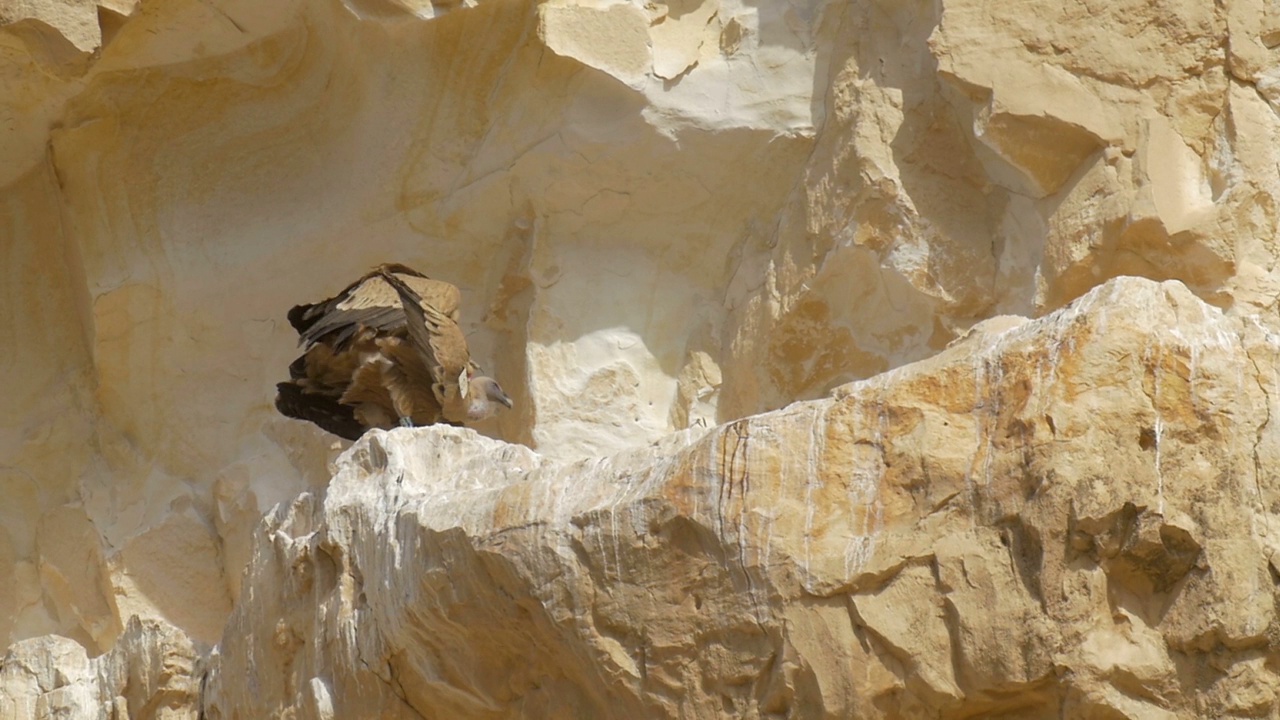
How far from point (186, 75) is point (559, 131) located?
171 centimetres

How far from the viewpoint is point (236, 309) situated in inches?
285

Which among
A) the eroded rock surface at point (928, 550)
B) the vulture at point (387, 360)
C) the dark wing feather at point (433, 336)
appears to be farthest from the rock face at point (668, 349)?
the dark wing feather at point (433, 336)

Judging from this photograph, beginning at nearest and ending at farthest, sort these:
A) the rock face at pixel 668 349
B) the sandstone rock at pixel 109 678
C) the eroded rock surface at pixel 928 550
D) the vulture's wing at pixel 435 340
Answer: the eroded rock surface at pixel 928 550 < the rock face at pixel 668 349 < the sandstone rock at pixel 109 678 < the vulture's wing at pixel 435 340

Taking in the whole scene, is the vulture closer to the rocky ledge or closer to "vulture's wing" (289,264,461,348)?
"vulture's wing" (289,264,461,348)

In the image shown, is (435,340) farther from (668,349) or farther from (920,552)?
(920,552)

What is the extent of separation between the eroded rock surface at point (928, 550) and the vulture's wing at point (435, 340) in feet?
5.69

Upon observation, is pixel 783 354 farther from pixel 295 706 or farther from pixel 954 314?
pixel 295 706

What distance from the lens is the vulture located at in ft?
19.7

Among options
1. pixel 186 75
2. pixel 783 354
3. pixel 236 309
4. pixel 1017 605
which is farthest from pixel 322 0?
pixel 1017 605

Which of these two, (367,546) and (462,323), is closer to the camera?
(367,546)

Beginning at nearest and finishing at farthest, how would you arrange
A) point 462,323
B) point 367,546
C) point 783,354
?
point 367,546 → point 783,354 → point 462,323

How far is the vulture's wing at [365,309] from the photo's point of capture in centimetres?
600

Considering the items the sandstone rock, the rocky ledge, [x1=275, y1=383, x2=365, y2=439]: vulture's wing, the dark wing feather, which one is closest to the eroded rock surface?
the rocky ledge

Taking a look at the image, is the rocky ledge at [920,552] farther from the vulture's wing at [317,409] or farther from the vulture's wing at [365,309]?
the vulture's wing at [317,409]
